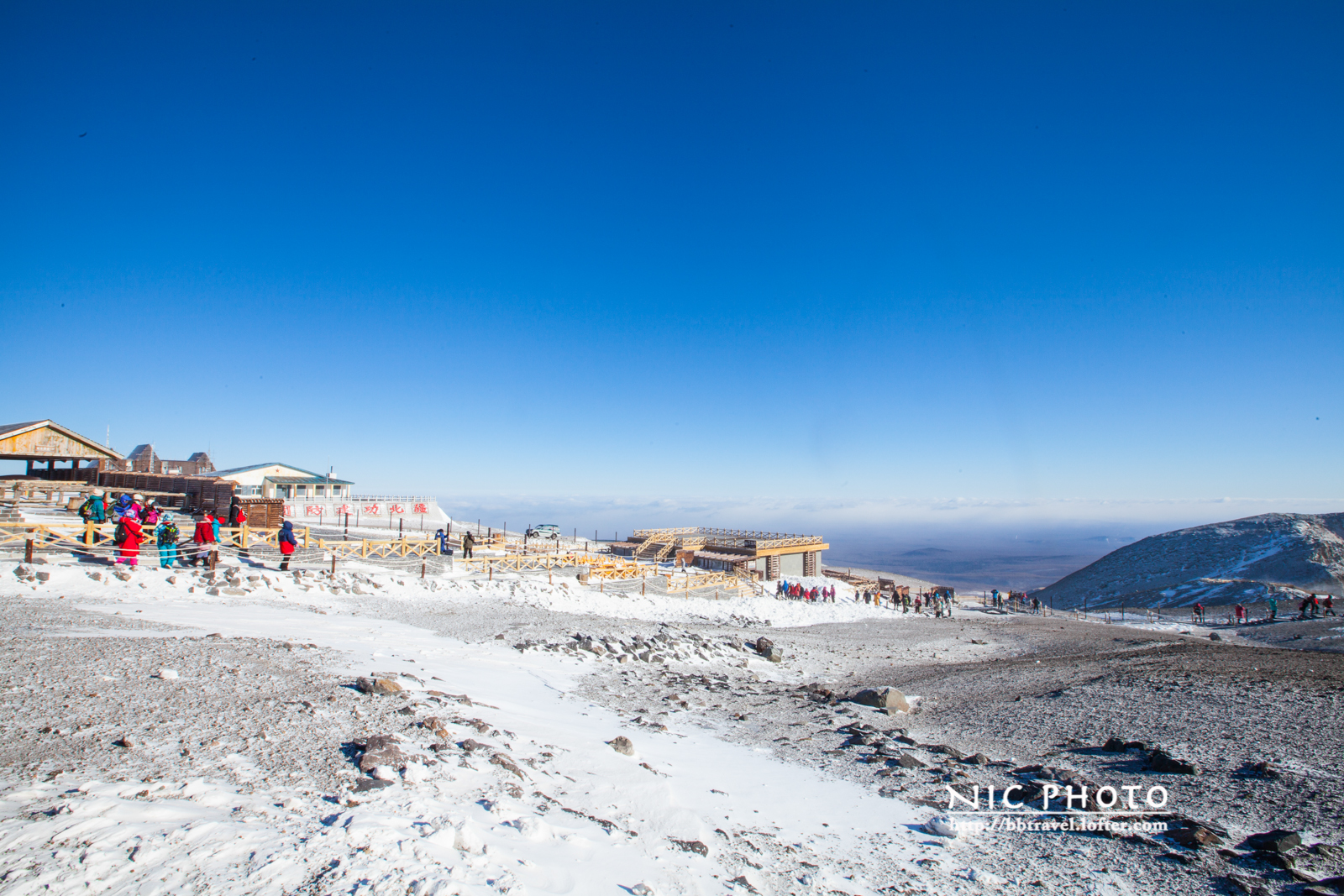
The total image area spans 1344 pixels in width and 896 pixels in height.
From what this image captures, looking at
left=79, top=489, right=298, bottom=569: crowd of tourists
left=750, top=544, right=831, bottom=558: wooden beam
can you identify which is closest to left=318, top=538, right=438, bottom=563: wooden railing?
left=79, top=489, right=298, bottom=569: crowd of tourists

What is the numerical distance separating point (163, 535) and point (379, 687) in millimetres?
14189

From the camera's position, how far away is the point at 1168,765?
26.2ft

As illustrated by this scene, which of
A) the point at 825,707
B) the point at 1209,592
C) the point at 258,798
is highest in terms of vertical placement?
the point at 258,798

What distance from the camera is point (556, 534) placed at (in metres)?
45.1

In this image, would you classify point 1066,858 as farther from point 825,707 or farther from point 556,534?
point 556,534

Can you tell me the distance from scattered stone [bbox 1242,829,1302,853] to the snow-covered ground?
2.94 m

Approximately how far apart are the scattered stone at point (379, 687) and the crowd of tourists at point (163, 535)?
1346 centimetres

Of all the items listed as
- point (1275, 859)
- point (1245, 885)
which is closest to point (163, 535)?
point (1245, 885)

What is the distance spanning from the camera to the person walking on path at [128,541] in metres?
16.3

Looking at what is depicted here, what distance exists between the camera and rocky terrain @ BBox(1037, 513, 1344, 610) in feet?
137

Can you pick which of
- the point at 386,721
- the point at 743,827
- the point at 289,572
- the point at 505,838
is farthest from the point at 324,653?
the point at 289,572

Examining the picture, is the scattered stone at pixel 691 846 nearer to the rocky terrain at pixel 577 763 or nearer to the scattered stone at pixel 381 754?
the rocky terrain at pixel 577 763

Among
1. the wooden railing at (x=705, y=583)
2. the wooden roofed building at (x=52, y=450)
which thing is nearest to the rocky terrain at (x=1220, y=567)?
the wooden railing at (x=705, y=583)

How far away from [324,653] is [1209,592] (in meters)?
54.0
